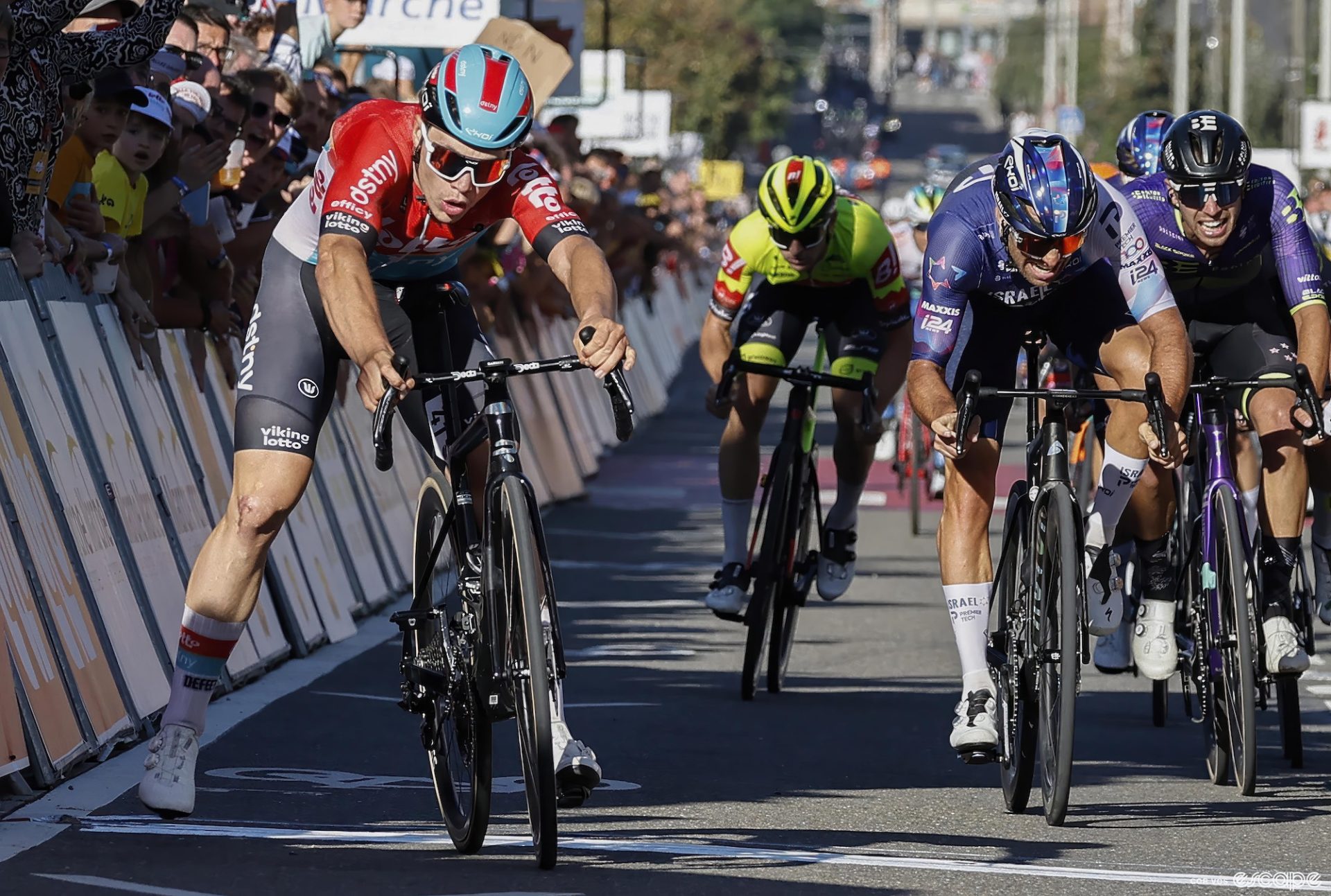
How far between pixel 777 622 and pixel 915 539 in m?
7.20

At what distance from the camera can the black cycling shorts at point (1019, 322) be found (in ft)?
26.3

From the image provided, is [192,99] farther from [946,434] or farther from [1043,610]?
[1043,610]

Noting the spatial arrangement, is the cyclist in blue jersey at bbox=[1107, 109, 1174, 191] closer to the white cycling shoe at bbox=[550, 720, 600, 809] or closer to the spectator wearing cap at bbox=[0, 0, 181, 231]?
the spectator wearing cap at bbox=[0, 0, 181, 231]

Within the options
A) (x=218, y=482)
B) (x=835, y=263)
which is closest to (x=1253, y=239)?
(x=835, y=263)

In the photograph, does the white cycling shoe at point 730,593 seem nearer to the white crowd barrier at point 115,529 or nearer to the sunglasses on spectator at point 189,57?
the white crowd barrier at point 115,529

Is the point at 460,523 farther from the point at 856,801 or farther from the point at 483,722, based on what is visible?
the point at 856,801

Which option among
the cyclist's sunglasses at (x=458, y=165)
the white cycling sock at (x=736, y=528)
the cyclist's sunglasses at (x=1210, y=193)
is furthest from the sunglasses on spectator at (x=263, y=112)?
the cyclist's sunglasses at (x=458, y=165)

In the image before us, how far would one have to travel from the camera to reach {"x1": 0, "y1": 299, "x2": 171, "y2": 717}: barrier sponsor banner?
8.12 m

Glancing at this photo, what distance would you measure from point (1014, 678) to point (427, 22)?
37.9 feet

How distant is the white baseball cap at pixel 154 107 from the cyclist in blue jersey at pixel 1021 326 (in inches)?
133

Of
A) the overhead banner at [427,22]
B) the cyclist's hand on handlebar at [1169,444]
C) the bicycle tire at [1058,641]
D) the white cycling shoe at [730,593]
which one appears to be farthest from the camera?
the overhead banner at [427,22]

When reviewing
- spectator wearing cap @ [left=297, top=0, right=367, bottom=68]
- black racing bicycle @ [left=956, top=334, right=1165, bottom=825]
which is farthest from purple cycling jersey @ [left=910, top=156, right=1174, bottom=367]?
spectator wearing cap @ [left=297, top=0, right=367, bottom=68]

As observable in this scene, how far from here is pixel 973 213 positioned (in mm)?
7703

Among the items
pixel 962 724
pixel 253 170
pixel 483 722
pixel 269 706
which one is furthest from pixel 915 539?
pixel 483 722
